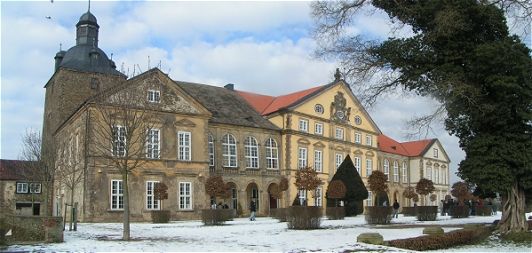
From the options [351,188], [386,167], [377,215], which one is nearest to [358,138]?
[386,167]

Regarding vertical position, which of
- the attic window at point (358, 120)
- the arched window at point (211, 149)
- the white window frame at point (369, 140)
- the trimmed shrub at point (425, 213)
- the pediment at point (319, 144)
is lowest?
the trimmed shrub at point (425, 213)

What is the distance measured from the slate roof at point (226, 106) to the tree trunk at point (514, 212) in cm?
2460

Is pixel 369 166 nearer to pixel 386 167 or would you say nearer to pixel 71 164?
pixel 386 167

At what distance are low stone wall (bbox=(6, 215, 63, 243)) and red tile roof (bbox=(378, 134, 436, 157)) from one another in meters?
53.3

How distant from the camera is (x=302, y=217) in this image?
25.3 meters

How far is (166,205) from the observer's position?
36875 mm

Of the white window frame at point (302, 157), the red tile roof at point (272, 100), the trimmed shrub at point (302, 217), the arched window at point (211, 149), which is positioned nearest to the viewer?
the trimmed shrub at point (302, 217)

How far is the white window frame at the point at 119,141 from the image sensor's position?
1986cm

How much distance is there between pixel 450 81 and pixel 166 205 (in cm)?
2233

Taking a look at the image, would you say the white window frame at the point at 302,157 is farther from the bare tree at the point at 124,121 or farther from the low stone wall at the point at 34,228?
the low stone wall at the point at 34,228

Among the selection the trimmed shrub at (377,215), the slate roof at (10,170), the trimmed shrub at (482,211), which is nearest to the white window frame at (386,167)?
the trimmed shrub at (482,211)

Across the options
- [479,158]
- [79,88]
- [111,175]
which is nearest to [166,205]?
[111,175]

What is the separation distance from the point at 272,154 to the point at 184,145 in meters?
10.5

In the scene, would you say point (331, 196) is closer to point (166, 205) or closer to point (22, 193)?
point (166, 205)
